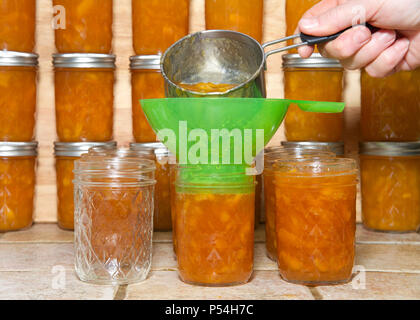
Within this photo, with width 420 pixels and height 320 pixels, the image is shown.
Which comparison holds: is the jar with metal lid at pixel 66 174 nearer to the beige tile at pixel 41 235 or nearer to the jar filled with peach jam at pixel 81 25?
the beige tile at pixel 41 235

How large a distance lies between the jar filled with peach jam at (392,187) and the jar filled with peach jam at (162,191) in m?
0.54

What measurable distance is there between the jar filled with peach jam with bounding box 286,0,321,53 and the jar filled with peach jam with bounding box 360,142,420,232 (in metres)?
0.37

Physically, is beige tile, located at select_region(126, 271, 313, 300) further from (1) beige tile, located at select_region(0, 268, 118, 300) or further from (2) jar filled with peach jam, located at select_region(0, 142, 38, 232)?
(2) jar filled with peach jam, located at select_region(0, 142, 38, 232)

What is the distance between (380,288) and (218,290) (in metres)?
0.29

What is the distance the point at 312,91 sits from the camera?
5.60 ft

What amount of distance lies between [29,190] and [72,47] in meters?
0.42

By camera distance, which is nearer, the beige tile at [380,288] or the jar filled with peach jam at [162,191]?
the beige tile at [380,288]

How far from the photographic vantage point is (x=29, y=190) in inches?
70.2

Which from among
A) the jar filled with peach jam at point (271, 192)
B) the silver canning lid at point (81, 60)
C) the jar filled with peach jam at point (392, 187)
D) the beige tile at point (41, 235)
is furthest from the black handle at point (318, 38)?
the beige tile at point (41, 235)

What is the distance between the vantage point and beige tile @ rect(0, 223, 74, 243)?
160 cm

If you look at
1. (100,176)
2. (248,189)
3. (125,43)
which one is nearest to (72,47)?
(125,43)

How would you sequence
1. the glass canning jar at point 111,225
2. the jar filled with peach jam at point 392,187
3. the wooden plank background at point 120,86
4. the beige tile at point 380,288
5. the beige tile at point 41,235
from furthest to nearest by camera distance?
the wooden plank background at point 120,86
the jar filled with peach jam at point 392,187
the beige tile at point 41,235
the glass canning jar at point 111,225
the beige tile at point 380,288

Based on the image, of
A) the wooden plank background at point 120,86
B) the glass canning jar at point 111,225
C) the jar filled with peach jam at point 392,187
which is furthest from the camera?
the wooden plank background at point 120,86

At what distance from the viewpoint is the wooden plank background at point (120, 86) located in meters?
1.83
